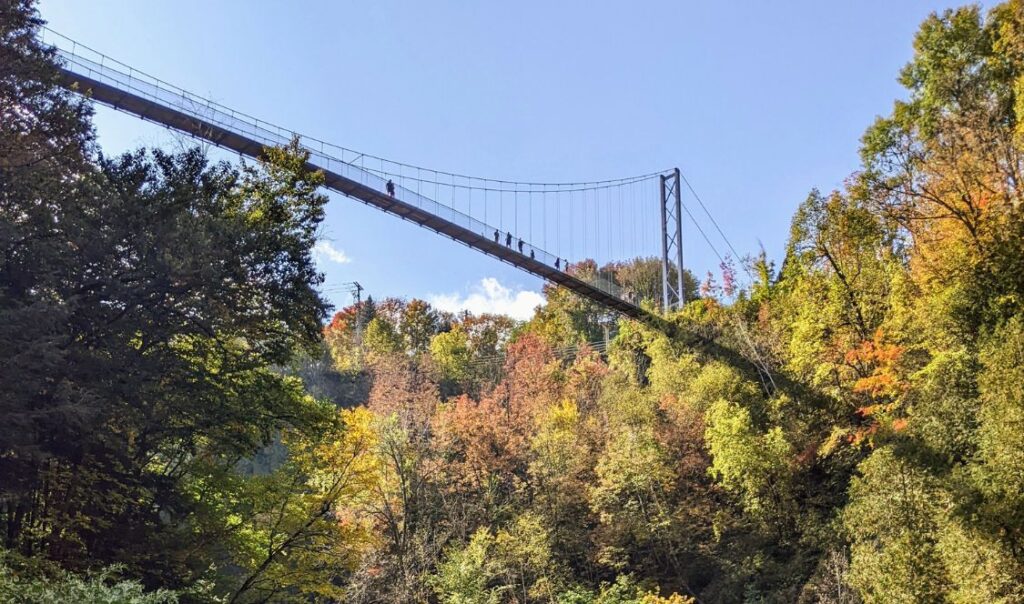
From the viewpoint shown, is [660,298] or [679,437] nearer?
[679,437]

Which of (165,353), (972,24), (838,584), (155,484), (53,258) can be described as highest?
(972,24)

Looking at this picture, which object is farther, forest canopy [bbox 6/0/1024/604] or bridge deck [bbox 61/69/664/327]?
bridge deck [bbox 61/69/664/327]

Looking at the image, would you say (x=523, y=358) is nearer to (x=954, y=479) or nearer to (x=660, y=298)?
(x=660, y=298)

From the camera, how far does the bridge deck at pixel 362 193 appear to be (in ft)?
67.9

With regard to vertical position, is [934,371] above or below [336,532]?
above

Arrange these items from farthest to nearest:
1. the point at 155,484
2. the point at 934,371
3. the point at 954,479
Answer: the point at 934,371
the point at 954,479
the point at 155,484

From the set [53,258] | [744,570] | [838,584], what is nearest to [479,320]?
[744,570]

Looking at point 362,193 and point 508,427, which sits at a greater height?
point 362,193

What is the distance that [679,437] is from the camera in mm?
20875

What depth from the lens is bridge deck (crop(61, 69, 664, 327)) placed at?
815 inches

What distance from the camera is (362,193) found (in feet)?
86.2

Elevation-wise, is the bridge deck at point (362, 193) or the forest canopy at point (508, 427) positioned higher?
the bridge deck at point (362, 193)

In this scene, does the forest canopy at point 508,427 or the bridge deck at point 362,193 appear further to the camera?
the bridge deck at point 362,193

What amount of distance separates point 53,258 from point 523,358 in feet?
83.4
